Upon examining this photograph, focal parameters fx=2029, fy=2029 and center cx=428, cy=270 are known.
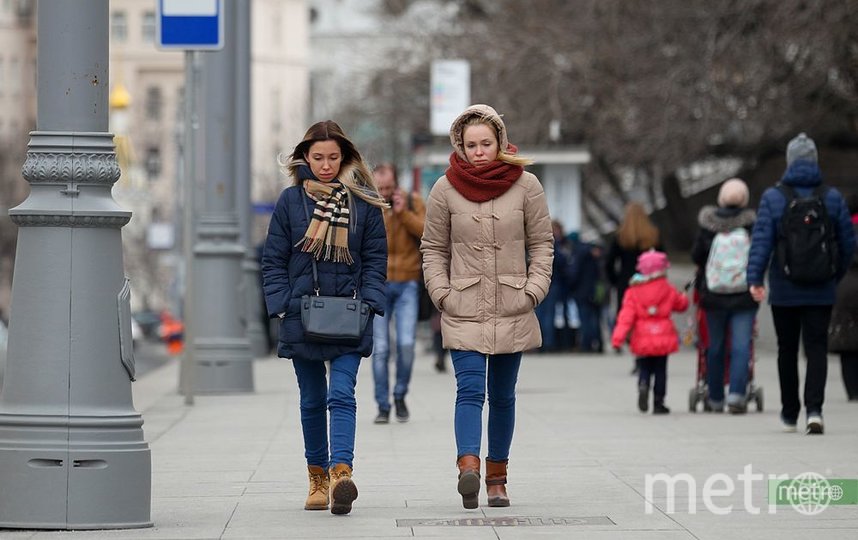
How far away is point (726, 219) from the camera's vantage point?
14.7 m

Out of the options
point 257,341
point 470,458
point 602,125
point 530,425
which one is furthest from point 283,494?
point 602,125

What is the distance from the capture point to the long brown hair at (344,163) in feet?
29.4

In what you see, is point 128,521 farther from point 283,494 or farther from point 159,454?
point 159,454

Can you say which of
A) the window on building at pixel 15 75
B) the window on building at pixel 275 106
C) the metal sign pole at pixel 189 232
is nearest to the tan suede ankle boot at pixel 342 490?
the metal sign pole at pixel 189 232

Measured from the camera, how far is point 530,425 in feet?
45.3

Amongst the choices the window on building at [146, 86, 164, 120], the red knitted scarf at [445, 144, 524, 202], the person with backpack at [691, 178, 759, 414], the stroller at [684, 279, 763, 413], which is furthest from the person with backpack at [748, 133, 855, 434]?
the window on building at [146, 86, 164, 120]

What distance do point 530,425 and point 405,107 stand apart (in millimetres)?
30064

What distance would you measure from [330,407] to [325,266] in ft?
2.04

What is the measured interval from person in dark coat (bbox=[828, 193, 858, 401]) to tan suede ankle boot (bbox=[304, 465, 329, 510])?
22.6ft

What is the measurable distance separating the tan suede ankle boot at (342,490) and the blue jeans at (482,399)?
1.76ft

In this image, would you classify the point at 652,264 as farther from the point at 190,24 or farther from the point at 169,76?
the point at 169,76

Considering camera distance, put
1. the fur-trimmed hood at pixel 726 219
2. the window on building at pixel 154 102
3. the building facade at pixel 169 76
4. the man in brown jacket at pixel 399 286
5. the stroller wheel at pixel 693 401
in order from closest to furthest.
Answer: the man in brown jacket at pixel 399 286 < the fur-trimmed hood at pixel 726 219 < the stroller wheel at pixel 693 401 < the building facade at pixel 169 76 < the window on building at pixel 154 102

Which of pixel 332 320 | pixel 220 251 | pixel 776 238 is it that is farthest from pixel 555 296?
pixel 332 320

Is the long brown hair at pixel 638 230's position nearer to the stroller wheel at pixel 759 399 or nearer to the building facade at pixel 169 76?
the stroller wheel at pixel 759 399
